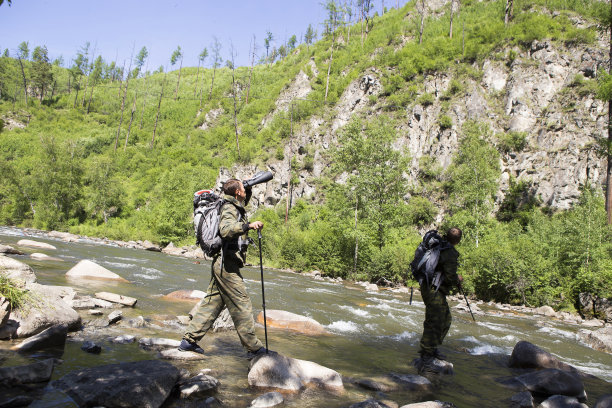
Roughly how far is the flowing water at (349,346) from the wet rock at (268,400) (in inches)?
5.9

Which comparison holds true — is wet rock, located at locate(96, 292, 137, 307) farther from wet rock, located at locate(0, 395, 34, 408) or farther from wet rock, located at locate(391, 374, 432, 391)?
wet rock, located at locate(391, 374, 432, 391)

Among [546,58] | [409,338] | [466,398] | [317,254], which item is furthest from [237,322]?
[546,58]

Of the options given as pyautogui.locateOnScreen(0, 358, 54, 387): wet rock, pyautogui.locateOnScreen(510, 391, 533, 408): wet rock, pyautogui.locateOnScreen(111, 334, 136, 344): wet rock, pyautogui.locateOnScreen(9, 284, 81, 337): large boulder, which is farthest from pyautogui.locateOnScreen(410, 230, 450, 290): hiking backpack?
pyautogui.locateOnScreen(9, 284, 81, 337): large boulder

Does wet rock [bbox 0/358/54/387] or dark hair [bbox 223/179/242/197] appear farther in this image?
dark hair [bbox 223/179/242/197]

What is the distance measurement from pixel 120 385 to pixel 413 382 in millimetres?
3675

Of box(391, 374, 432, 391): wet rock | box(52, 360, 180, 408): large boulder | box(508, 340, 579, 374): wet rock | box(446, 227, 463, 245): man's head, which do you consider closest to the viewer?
box(52, 360, 180, 408): large boulder

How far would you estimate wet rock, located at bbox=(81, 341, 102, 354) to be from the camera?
450cm

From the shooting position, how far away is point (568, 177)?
102 ft

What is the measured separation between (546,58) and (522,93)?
17.0 ft

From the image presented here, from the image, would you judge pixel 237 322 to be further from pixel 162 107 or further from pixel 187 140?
pixel 162 107

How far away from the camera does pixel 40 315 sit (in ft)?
16.0

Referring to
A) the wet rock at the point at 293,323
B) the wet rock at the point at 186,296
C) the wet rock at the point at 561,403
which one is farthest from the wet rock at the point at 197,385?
the wet rock at the point at 186,296

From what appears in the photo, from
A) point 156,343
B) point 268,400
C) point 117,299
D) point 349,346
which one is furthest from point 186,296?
point 268,400

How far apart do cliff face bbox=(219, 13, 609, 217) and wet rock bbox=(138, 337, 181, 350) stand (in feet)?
113
